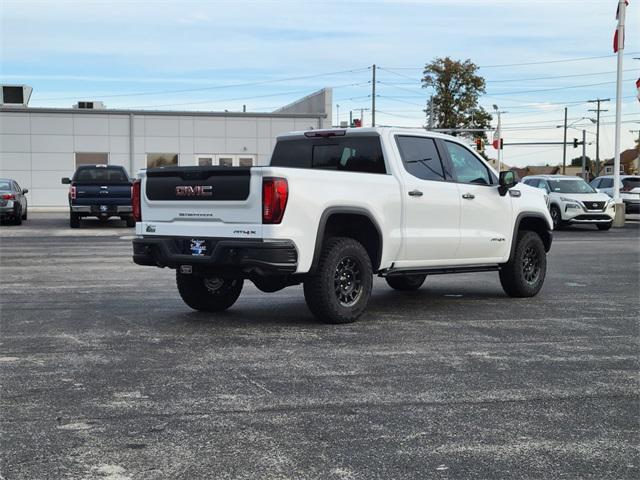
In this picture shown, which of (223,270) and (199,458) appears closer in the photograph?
(199,458)

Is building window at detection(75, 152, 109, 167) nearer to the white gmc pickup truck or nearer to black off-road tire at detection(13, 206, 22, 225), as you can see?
black off-road tire at detection(13, 206, 22, 225)

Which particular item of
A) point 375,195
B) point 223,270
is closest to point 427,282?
point 375,195

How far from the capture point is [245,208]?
7.82 meters

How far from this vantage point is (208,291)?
9.25 m

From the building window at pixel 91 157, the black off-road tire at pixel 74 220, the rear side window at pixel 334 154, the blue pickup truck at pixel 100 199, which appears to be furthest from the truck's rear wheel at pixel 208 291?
the building window at pixel 91 157

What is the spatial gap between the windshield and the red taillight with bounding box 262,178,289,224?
21261 millimetres

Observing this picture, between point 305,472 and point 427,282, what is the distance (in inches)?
334

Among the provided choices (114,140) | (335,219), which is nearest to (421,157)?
(335,219)

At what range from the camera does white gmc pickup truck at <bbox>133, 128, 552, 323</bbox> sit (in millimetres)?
7801

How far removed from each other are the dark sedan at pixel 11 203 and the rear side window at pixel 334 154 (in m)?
19.1

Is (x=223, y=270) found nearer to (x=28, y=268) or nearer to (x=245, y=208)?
(x=245, y=208)

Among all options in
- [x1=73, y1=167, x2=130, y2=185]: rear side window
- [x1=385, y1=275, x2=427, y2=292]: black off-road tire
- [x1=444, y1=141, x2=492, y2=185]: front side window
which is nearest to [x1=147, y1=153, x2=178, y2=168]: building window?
[x1=73, y1=167, x2=130, y2=185]: rear side window

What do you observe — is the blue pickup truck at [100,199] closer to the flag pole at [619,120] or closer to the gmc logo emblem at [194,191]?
the flag pole at [619,120]

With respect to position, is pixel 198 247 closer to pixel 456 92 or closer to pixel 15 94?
pixel 15 94
